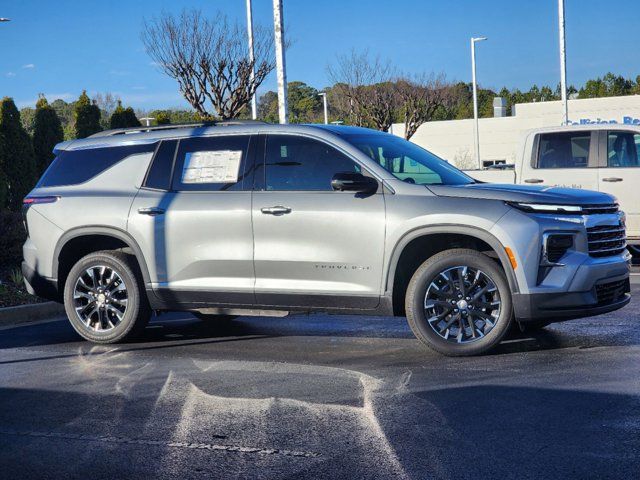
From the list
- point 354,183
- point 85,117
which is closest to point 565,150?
point 354,183

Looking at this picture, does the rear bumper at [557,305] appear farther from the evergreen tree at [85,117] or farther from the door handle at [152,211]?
the evergreen tree at [85,117]

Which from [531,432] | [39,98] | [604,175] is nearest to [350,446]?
[531,432]

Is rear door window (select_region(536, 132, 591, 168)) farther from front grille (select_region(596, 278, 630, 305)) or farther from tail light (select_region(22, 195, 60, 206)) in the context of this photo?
tail light (select_region(22, 195, 60, 206))

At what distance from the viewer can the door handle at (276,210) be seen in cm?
790

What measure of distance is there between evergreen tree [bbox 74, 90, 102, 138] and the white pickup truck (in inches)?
654

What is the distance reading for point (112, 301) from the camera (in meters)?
8.89

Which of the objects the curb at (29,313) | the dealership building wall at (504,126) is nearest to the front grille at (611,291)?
the curb at (29,313)

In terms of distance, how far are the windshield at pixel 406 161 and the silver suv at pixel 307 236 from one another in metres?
0.02

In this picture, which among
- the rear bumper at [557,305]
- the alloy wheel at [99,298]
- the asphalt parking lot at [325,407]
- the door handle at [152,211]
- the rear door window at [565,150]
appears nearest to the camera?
the asphalt parking lot at [325,407]

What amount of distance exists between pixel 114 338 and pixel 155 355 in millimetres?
780

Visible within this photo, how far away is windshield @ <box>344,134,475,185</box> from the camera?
7973mm

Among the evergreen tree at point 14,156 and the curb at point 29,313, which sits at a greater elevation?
the evergreen tree at point 14,156

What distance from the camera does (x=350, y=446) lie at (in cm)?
514

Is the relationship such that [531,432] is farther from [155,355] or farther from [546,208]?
[155,355]
